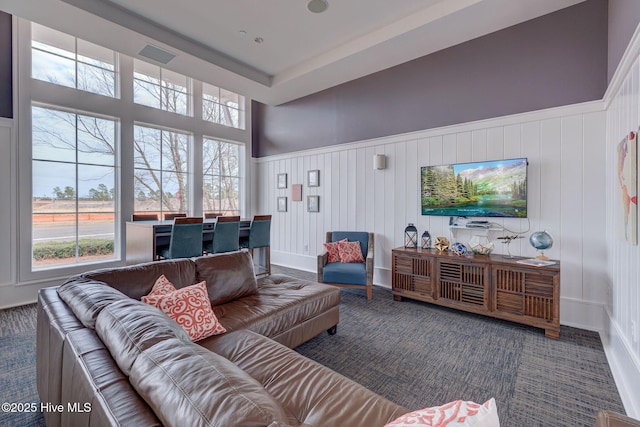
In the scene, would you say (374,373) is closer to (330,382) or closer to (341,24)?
(330,382)

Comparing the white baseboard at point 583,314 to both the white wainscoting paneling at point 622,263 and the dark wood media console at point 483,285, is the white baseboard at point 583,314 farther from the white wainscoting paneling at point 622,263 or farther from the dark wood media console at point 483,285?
the dark wood media console at point 483,285

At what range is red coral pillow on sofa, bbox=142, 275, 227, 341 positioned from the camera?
1.81 metres

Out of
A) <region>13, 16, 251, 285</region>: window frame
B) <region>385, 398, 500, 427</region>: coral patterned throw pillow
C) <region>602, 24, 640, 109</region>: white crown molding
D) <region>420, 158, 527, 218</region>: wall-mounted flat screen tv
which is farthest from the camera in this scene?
<region>13, 16, 251, 285</region>: window frame

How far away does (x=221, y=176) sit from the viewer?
6.22 metres

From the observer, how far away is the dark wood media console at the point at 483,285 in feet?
9.17

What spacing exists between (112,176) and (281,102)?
3343mm

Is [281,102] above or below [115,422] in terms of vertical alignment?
above

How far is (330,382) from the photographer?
54.9 inches

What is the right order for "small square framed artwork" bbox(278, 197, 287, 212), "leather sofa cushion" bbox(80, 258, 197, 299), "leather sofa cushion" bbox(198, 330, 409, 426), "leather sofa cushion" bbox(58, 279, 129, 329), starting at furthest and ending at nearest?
"small square framed artwork" bbox(278, 197, 287, 212) < "leather sofa cushion" bbox(80, 258, 197, 299) < "leather sofa cushion" bbox(58, 279, 129, 329) < "leather sofa cushion" bbox(198, 330, 409, 426)

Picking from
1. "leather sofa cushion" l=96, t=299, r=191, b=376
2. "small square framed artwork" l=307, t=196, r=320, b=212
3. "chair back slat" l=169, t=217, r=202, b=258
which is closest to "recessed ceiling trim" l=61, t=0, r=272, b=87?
"small square framed artwork" l=307, t=196, r=320, b=212

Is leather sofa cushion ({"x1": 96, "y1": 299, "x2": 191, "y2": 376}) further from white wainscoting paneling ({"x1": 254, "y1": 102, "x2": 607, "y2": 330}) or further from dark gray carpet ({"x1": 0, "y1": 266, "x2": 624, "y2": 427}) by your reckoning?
white wainscoting paneling ({"x1": 254, "y1": 102, "x2": 607, "y2": 330})

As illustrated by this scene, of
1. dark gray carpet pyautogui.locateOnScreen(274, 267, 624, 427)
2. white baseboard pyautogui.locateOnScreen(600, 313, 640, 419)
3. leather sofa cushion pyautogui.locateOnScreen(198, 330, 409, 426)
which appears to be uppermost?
leather sofa cushion pyautogui.locateOnScreen(198, 330, 409, 426)

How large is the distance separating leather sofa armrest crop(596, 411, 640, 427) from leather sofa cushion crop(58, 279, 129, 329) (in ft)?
6.21

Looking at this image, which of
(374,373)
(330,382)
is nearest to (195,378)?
(330,382)
